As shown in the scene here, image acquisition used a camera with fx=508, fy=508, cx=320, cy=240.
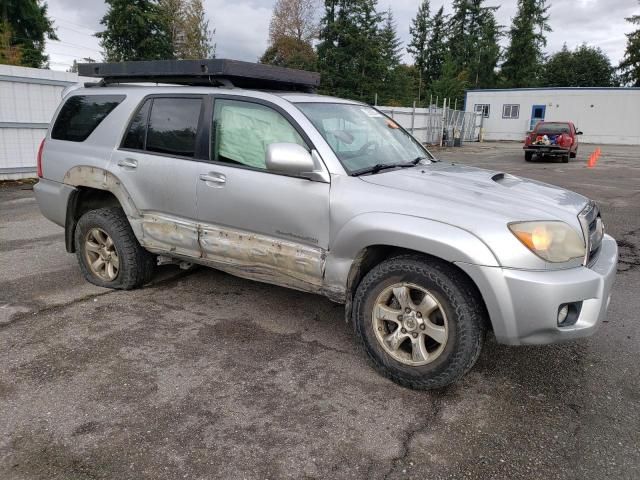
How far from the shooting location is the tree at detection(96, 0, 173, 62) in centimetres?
3434

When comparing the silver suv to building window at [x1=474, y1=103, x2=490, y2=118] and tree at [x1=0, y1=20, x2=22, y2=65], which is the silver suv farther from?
tree at [x1=0, y1=20, x2=22, y2=65]

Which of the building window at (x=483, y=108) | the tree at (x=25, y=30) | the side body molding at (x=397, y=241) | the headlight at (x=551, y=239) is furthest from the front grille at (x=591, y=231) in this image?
the tree at (x=25, y=30)

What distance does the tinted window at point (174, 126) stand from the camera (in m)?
3.90

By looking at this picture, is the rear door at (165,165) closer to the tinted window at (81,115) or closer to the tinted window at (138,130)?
the tinted window at (138,130)

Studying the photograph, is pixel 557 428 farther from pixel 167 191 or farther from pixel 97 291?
pixel 97 291

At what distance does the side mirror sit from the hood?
0.36 meters

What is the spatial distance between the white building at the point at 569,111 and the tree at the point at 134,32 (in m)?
23.9

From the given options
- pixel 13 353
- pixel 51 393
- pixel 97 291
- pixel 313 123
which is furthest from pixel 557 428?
pixel 97 291

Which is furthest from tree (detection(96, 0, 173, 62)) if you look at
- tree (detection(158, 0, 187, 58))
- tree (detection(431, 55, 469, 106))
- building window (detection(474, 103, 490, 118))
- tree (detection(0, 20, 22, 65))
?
tree (detection(431, 55, 469, 106))

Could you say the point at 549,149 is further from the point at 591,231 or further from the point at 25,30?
the point at 25,30

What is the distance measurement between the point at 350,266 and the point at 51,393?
74.7 inches

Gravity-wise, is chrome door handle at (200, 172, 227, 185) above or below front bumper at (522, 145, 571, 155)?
above

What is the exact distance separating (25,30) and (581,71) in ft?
187

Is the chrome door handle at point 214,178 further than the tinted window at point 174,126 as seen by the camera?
No
